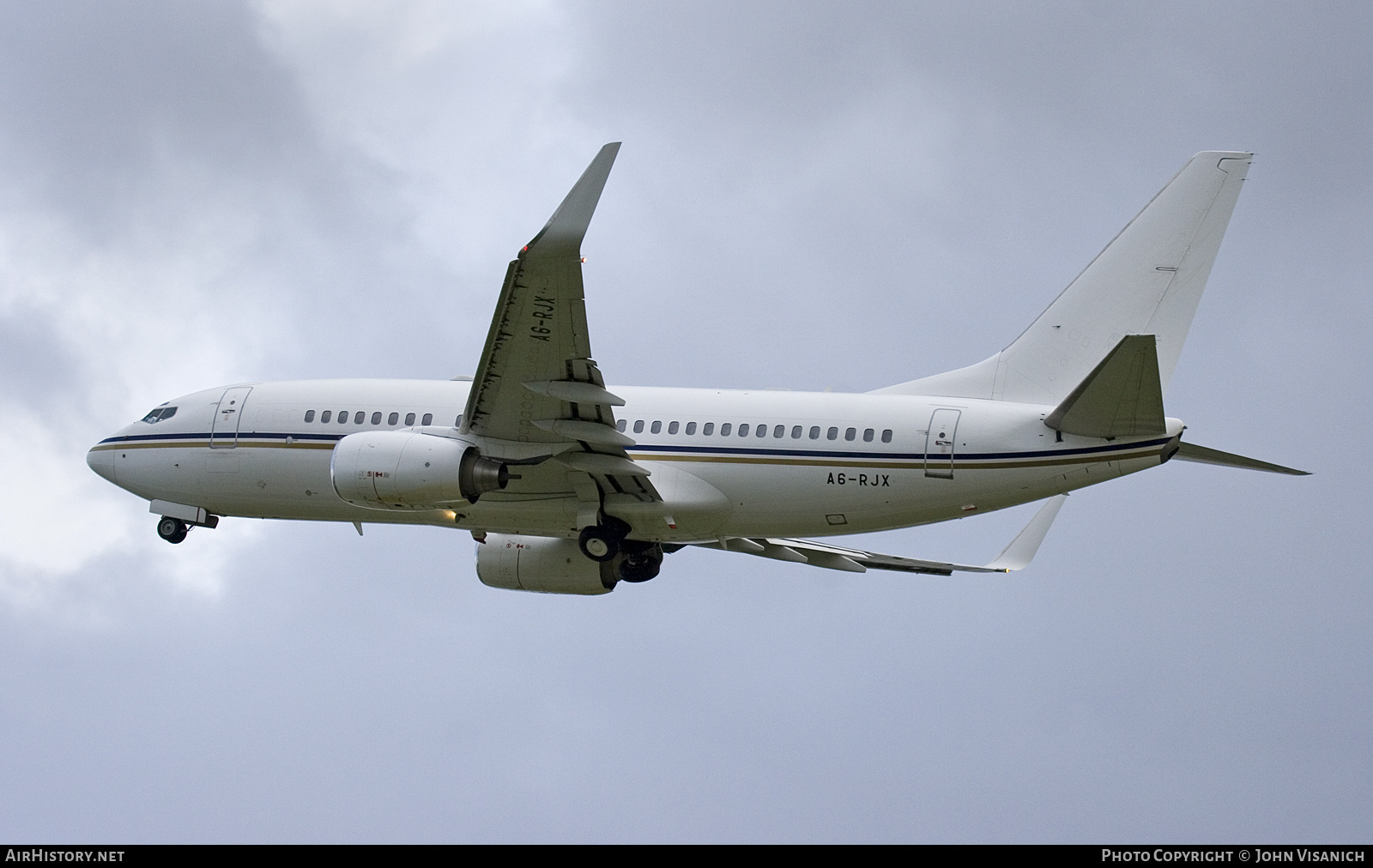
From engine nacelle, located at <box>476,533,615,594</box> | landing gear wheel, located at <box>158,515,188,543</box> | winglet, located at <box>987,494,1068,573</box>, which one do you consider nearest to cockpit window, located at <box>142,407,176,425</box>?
landing gear wheel, located at <box>158,515,188,543</box>

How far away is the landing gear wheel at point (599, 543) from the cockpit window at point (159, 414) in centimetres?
1078

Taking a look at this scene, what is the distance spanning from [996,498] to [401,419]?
43.3 feet

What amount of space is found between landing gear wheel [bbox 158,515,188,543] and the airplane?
5 centimetres

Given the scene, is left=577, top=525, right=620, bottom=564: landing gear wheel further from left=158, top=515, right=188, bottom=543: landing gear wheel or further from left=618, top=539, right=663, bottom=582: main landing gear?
left=158, top=515, right=188, bottom=543: landing gear wheel

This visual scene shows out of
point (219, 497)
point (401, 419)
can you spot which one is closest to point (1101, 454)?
point (401, 419)

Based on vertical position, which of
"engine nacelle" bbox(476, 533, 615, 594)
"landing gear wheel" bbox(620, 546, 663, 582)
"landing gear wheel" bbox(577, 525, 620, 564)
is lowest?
"landing gear wheel" bbox(577, 525, 620, 564)

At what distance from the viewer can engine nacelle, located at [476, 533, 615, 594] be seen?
128 feet

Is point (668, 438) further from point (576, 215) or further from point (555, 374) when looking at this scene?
point (576, 215)

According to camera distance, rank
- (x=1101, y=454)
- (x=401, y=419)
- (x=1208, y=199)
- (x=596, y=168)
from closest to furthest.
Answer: (x=596, y=168) < (x=1101, y=454) < (x=1208, y=199) < (x=401, y=419)

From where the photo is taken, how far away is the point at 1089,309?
3509 cm

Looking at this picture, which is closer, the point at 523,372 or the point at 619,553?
the point at 523,372

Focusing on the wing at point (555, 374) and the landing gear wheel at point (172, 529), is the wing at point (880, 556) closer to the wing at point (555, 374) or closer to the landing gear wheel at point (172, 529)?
the wing at point (555, 374)

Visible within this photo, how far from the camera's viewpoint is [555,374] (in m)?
31.4
